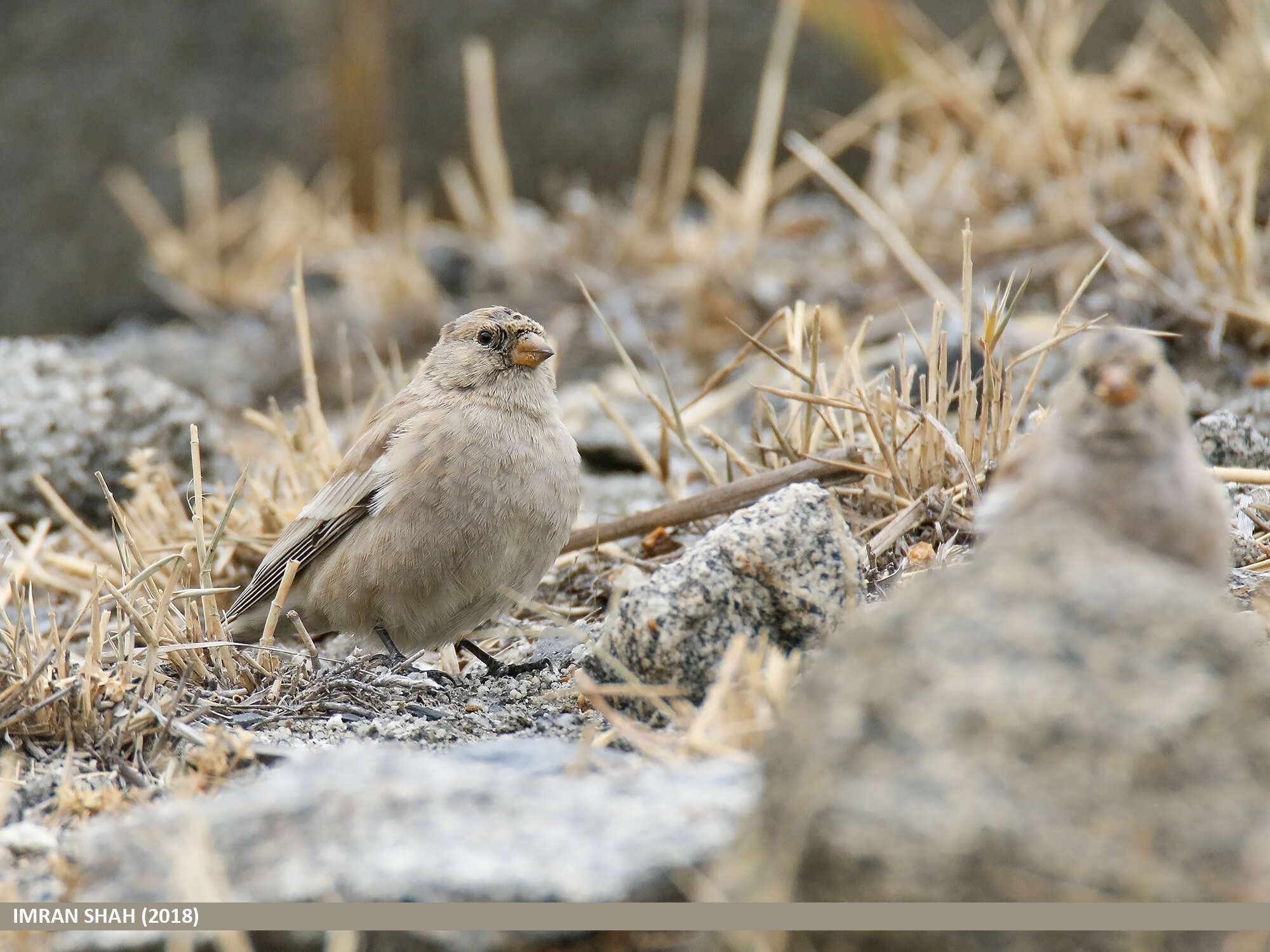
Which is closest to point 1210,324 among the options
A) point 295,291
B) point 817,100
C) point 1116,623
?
point 295,291

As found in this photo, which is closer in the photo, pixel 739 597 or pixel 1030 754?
pixel 1030 754

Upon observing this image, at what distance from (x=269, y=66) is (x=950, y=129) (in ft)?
16.3

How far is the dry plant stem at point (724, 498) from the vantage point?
3.21 metres

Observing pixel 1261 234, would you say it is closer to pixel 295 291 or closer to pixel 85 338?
pixel 295 291

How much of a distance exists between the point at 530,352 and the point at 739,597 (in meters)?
1.25

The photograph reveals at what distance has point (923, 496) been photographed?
9.98ft

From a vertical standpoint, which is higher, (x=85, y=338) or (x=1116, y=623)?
(x=1116, y=623)

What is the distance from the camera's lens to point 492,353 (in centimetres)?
359

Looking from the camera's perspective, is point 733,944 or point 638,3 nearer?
point 733,944

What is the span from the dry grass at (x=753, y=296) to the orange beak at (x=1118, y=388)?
662 millimetres

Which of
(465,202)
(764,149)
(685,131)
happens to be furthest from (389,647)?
(465,202)

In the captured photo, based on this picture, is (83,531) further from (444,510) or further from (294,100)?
(294,100)

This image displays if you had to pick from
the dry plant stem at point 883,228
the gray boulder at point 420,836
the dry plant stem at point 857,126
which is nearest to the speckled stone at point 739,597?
the gray boulder at point 420,836

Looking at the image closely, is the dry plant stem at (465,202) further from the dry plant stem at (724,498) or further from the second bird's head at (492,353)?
the dry plant stem at (724,498)
